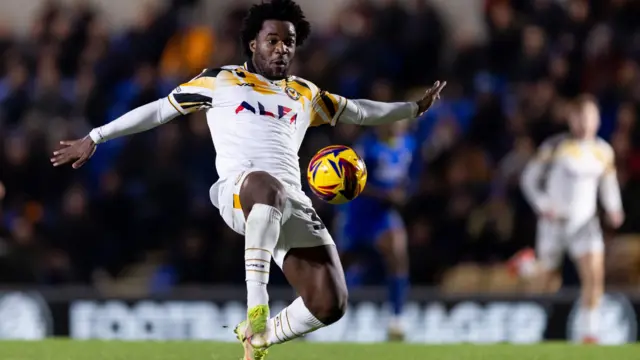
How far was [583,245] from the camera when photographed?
11922 millimetres

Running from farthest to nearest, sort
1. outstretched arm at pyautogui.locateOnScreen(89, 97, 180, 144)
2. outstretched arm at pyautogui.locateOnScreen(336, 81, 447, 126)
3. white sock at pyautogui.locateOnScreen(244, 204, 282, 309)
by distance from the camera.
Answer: outstretched arm at pyautogui.locateOnScreen(336, 81, 447, 126) < outstretched arm at pyautogui.locateOnScreen(89, 97, 180, 144) < white sock at pyautogui.locateOnScreen(244, 204, 282, 309)

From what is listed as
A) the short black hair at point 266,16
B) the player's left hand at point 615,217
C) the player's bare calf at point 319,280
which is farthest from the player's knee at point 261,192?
the player's left hand at point 615,217

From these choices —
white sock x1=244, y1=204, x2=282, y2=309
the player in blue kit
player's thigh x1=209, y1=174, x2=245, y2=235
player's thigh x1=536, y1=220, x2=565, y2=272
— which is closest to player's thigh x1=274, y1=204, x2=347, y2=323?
player's thigh x1=209, y1=174, x2=245, y2=235

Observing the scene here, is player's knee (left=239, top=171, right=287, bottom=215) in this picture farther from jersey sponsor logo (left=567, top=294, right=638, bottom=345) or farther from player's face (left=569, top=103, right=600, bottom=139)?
jersey sponsor logo (left=567, top=294, right=638, bottom=345)

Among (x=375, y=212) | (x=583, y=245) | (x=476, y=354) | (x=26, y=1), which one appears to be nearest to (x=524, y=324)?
(x=583, y=245)

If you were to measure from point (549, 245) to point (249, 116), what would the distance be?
622cm

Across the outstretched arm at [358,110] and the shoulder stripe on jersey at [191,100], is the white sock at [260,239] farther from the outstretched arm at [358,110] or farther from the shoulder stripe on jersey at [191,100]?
the outstretched arm at [358,110]

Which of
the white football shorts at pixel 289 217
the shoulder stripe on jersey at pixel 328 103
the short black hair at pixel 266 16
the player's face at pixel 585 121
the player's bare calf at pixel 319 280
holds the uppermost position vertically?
the player's face at pixel 585 121

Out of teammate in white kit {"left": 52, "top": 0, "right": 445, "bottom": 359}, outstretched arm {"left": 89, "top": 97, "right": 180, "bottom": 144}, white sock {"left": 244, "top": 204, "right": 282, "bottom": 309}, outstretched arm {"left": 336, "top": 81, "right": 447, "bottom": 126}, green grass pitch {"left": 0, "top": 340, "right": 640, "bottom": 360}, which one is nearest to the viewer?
white sock {"left": 244, "top": 204, "right": 282, "bottom": 309}

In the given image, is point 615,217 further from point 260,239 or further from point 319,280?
point 260,239

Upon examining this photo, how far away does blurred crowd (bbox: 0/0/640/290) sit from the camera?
13031 mm

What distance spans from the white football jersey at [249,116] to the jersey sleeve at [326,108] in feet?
0.45

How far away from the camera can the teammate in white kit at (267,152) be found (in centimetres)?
649

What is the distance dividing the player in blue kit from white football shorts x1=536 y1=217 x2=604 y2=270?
1526mm
